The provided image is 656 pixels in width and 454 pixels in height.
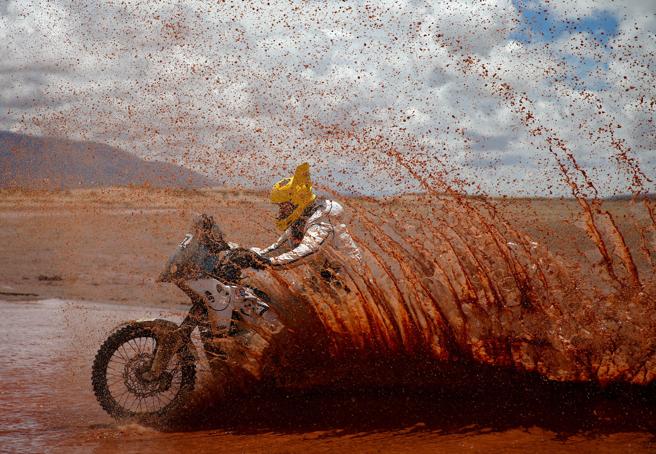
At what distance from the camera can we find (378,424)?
15.2 feet

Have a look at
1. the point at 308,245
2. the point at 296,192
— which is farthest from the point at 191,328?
the point at 296,192

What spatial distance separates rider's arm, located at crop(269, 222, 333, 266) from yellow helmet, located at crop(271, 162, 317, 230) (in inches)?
13.9

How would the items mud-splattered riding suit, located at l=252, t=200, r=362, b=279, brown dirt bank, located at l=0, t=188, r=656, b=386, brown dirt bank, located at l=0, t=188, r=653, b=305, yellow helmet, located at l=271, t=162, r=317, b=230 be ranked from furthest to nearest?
brown dirt bank, located at l=0, t=188, r=653, b=305, yellow helmet, located at l=271, t=162, r=317, b=230, mud-splattered riding suit, located at l=252, t=200, r=362, b=279, brown dirt bank, located at l=0, t=188, r=656, b=386

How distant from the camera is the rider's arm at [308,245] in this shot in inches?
181

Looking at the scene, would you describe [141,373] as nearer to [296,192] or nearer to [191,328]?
[191,328]

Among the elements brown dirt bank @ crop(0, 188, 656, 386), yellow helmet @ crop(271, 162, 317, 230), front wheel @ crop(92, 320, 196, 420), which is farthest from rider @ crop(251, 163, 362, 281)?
front wheel @ crop(92, 320, 196, 420)

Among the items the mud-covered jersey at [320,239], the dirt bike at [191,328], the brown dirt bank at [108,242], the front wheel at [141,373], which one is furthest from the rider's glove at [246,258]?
the brown dirt bank at [108,242]

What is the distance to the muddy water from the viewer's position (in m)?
4.20

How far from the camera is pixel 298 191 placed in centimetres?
530

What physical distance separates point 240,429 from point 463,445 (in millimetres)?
1495

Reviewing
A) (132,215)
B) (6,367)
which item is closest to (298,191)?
(6,367)

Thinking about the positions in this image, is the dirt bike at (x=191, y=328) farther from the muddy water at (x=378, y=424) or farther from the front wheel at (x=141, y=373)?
the muddy water at (x=378, y=424)

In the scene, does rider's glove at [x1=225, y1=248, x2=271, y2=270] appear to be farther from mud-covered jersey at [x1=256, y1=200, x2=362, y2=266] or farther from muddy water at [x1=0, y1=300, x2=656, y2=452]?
muddy water at [x1=0, y1=300, x2=656, y2=452]

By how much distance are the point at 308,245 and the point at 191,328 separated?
3.27ft
